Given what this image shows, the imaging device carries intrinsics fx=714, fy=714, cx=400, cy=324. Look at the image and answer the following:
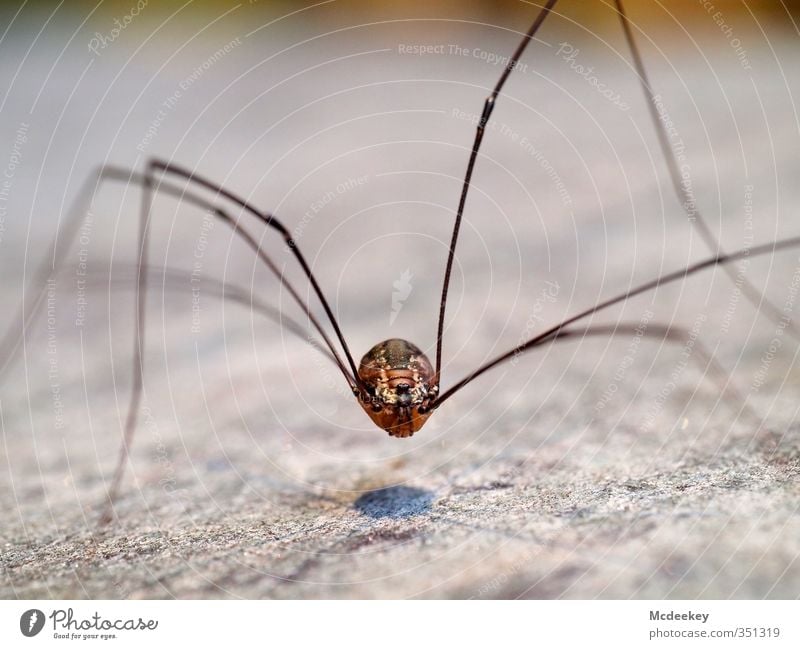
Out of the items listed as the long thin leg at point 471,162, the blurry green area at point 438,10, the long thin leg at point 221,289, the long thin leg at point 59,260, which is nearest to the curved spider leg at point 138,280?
the long thin leg at point 59,260

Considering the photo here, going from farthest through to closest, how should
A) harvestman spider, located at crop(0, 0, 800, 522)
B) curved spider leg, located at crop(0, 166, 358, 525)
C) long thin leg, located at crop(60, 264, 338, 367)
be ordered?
long thin leg, located at crop(60, 264, 338, 367)
curved spider leg, located at crop(0, 166, 358, 525)
harvestman spider, located at crop(0, 0, 800, 522)

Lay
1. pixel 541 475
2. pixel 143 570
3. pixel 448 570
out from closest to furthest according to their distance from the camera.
A: pixel 448 570, pixel 143 570, pixel 541 475

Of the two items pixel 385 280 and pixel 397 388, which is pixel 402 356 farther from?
pixel 385 280

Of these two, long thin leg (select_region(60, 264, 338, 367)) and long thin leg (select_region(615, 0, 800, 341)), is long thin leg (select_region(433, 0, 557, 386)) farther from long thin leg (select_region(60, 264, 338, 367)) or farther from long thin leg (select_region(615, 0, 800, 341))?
long thin leg (select_region(60, 264, 338, 367))

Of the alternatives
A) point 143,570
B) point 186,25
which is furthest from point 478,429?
point 186,25

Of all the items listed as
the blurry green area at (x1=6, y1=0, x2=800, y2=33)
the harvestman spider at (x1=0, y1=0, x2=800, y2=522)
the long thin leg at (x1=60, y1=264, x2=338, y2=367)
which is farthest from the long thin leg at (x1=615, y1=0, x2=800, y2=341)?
the long thin leg at (x1=60, y1=264, x2=338, y2=367)
